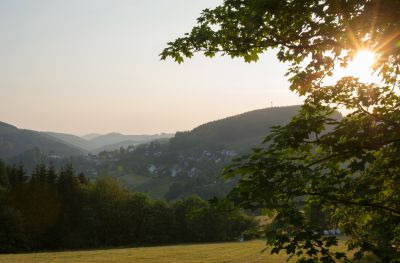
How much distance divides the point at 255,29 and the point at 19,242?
9284 cm

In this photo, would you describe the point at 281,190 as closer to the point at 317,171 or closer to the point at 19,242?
the point at 317,171

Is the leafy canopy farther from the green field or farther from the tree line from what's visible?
the tree line

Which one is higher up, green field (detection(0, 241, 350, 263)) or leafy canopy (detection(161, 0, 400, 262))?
leafy canopy (detection(161, 0, 400, 262))

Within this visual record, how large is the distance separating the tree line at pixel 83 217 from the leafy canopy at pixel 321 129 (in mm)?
85258

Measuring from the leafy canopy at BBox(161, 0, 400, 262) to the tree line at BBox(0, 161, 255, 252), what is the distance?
280ft

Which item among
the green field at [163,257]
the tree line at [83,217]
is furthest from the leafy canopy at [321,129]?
the tree line at [83,217]

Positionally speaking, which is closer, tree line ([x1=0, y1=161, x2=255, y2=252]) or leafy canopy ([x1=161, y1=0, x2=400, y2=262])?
leafy canopy ([x1=161, y1=0, x2=400, y2=262])

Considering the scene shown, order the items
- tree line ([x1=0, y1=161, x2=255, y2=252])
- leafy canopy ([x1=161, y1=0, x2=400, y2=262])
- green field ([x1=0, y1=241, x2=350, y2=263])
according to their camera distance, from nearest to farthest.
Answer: leafy canopy ([x1=161, y1=0, x2=400, y2=262])
green field ([x1=0, y1=241, x2=350, y2=263])
tree line ([x1=0, y1=161, x2=255, y2=252])

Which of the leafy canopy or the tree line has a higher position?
the leafy canopy

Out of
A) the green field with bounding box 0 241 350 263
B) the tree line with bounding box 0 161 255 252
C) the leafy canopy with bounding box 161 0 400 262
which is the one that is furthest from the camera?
the tree line with bounding box 0 161 255 252

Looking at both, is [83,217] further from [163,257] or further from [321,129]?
[321,129]

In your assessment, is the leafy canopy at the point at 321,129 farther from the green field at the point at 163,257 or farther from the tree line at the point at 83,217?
the tree line at the point at 83,217

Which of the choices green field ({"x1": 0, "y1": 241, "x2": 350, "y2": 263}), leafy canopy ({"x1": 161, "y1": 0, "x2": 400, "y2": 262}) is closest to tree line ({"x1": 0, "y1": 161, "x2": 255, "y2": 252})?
green field ({"x1": 0, "y1": 241, "x2": 350, "y2": 263})

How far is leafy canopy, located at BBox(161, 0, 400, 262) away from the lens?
8.39 metres
